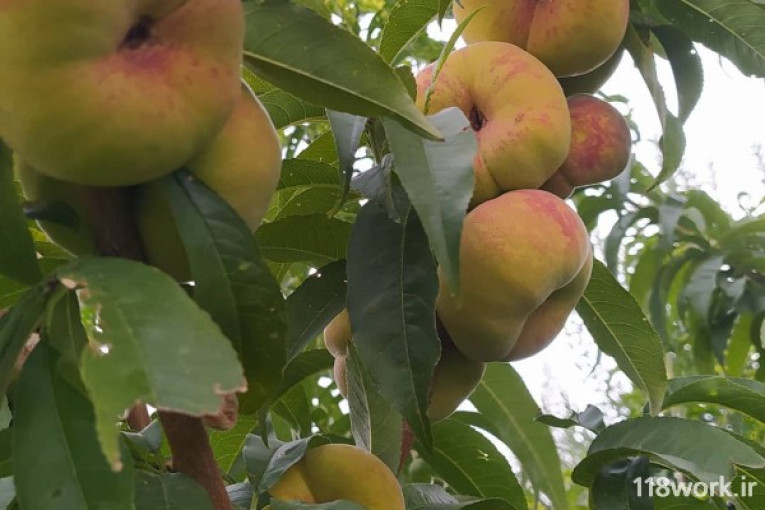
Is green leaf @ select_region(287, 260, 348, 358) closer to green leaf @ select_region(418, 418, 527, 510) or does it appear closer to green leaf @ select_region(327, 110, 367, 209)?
green leaf @ select_region(327, 110, 367, 209)

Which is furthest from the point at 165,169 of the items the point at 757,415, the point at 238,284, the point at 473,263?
the point at 757,415

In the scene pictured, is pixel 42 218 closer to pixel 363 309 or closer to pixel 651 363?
pixel 363 309

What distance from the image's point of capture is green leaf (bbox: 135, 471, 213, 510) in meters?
0.65

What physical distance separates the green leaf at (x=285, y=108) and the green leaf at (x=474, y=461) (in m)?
0.38

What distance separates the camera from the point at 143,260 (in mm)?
615

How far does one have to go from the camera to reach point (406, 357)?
750mm

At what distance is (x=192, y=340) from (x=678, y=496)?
0.73 m

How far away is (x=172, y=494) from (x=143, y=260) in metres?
0.16

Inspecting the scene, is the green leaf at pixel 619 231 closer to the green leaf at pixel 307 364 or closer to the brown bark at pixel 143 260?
the green leaf at pixel 307 364

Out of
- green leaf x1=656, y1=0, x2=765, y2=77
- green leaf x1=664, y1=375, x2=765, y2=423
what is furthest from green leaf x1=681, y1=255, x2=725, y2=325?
green leaf x1=656, y1=0, x2=765, y2=77

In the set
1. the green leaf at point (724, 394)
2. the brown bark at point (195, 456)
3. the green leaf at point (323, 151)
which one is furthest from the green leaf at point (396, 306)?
the green leaf at point (724, 394)

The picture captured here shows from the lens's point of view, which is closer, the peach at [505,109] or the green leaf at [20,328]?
the green leaf at [20,328]

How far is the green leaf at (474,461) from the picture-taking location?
111cm

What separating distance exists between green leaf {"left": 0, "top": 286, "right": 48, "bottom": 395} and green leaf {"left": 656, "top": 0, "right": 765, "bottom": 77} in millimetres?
776
